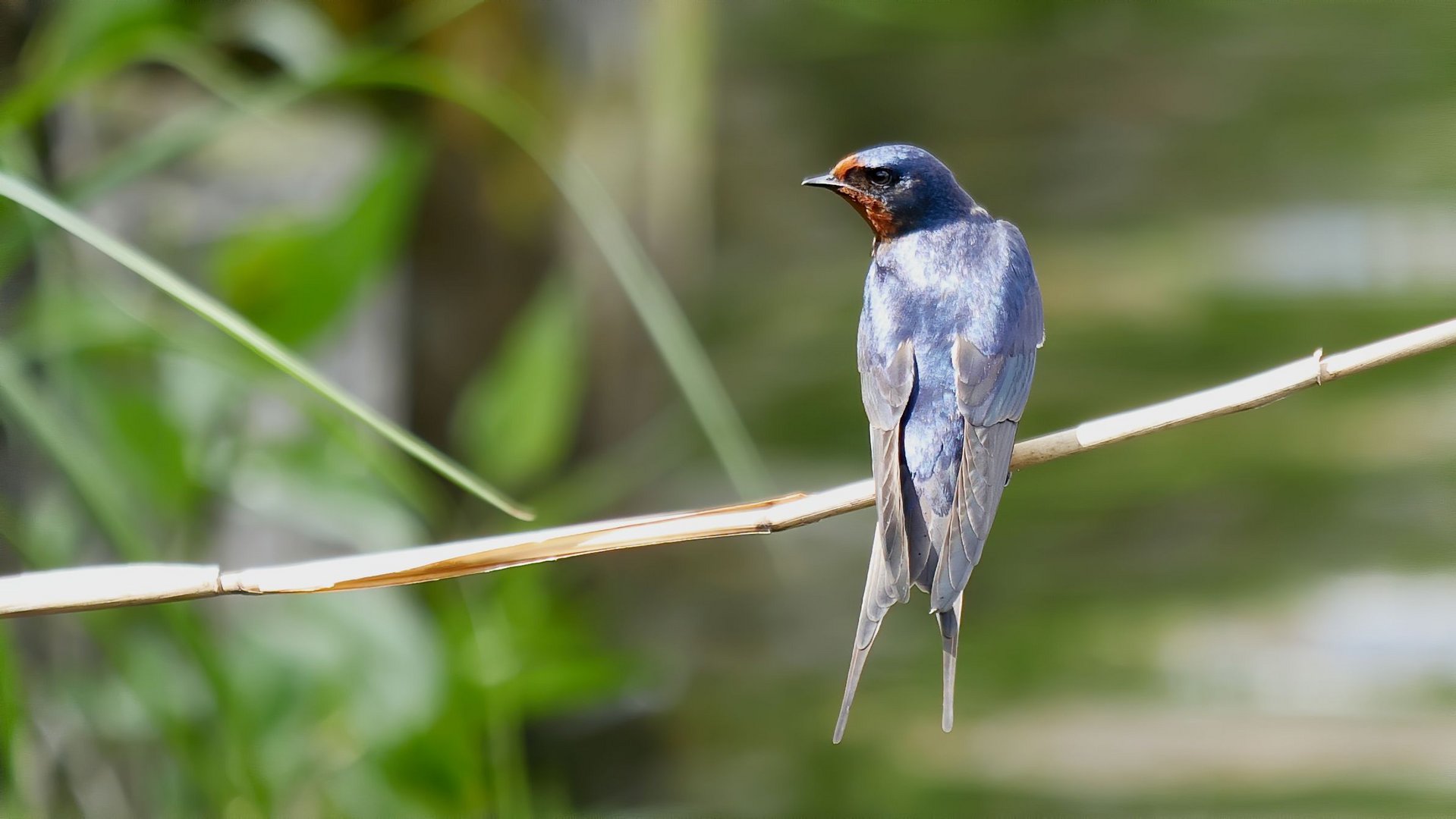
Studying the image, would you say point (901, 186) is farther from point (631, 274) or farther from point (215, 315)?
point (215, 315)

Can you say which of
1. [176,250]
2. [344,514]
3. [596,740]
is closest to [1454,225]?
[596,740]

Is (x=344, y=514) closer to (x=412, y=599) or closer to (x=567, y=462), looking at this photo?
(x=412, y=599)

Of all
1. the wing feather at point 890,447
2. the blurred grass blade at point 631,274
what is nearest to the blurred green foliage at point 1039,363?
the blurred grass blade at point 631,274

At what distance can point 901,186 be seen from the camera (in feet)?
2.20

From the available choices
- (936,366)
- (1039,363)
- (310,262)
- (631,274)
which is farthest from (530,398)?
(1039,363)

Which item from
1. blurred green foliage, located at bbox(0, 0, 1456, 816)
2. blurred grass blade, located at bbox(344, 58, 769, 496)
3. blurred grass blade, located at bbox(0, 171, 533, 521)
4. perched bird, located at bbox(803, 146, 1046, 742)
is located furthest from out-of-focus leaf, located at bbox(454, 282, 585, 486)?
blurred grass blade, located at bbox(0, 171, 533, 521)

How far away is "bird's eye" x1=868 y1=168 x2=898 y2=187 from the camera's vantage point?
2.20 ft

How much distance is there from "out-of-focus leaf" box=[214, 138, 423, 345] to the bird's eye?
0.57m

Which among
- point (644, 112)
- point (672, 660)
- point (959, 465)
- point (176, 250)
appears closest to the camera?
point (959, 465)

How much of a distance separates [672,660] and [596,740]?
0.59 feet

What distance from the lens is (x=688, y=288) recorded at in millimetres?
2000

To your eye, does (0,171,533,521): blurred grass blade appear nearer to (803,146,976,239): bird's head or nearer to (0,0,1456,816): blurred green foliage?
(803,146,976,239): bird's head

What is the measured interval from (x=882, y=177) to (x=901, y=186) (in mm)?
12

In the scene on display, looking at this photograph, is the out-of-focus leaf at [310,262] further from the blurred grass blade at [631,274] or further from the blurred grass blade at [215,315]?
the blurred grass blade at [215,315]
